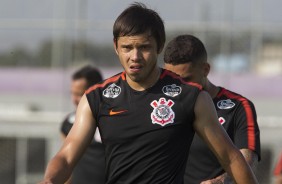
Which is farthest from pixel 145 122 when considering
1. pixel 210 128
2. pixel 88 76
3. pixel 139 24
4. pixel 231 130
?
pixel 88 76

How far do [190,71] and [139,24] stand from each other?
140 cm

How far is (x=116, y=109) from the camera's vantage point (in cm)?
482

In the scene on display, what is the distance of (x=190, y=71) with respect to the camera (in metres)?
6.10

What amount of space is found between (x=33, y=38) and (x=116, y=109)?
10.7m

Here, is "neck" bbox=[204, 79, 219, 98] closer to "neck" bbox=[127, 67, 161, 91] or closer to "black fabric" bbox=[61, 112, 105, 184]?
"neck" bbox=[127, 67, 161, 91]

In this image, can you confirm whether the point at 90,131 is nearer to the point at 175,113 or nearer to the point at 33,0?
the point at 175,113

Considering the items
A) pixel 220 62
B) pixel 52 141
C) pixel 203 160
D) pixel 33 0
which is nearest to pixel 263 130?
pixel 220 62

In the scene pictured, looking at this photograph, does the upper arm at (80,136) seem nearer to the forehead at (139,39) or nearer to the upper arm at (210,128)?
the forehead at (139,39)

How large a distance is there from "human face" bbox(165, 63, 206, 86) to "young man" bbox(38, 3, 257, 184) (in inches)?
47.5

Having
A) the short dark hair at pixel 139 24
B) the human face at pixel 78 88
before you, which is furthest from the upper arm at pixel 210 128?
the human face at pixel 78 88

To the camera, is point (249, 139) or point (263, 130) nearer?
point (249, 139)

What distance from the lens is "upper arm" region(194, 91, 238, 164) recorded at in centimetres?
475

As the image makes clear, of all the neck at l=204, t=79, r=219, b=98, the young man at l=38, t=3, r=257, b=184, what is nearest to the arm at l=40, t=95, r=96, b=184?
the young man at l=38, t=3, r=257, b=184

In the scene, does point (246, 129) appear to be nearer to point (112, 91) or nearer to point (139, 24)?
point (112, 91)
